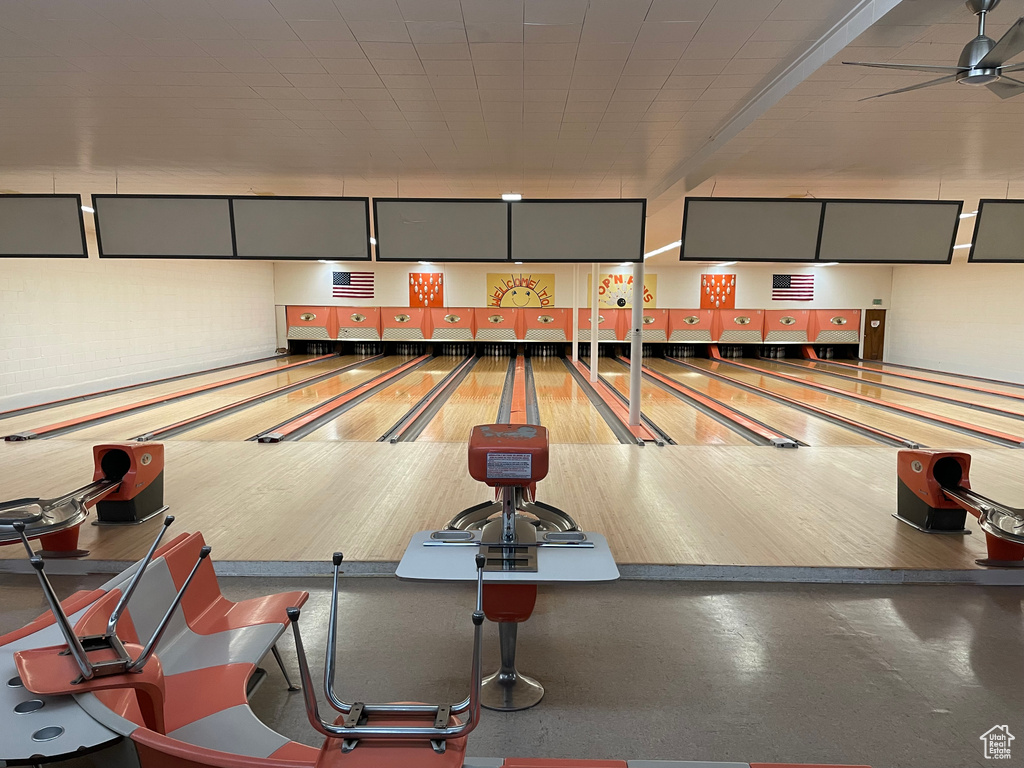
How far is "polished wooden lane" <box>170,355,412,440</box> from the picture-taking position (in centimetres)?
680

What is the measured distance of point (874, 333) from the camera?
1568 cm

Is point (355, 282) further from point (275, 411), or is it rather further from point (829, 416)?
point (829, 416)

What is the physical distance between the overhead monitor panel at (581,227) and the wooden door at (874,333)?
13.6 meters

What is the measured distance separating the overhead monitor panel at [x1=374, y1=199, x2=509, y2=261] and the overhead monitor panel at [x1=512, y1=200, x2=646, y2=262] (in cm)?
15

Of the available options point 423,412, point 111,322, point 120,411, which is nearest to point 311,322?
point 111,322

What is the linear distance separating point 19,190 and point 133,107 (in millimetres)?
3832

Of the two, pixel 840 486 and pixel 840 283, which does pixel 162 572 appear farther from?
pixel 840 283

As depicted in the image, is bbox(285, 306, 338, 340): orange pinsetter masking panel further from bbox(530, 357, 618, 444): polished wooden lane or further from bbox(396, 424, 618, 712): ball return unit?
bbox(396, 424, 618, 712): ball return unit

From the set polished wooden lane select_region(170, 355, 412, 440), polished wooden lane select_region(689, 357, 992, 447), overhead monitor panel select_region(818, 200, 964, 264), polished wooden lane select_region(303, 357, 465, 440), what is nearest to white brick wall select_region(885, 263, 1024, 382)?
polished wooden lane select_region(689, 357, 992, 447)

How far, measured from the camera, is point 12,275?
25.1ft

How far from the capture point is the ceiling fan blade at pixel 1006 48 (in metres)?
2.10

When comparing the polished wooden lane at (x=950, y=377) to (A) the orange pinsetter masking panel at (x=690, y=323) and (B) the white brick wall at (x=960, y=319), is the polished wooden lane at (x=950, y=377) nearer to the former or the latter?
(B) the white brick wall at (x=960, y=319)

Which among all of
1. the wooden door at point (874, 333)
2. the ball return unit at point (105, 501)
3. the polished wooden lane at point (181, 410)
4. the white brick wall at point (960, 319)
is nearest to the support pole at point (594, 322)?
the polished wooden lane at point (181, 410)

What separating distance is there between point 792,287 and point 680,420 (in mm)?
9735
